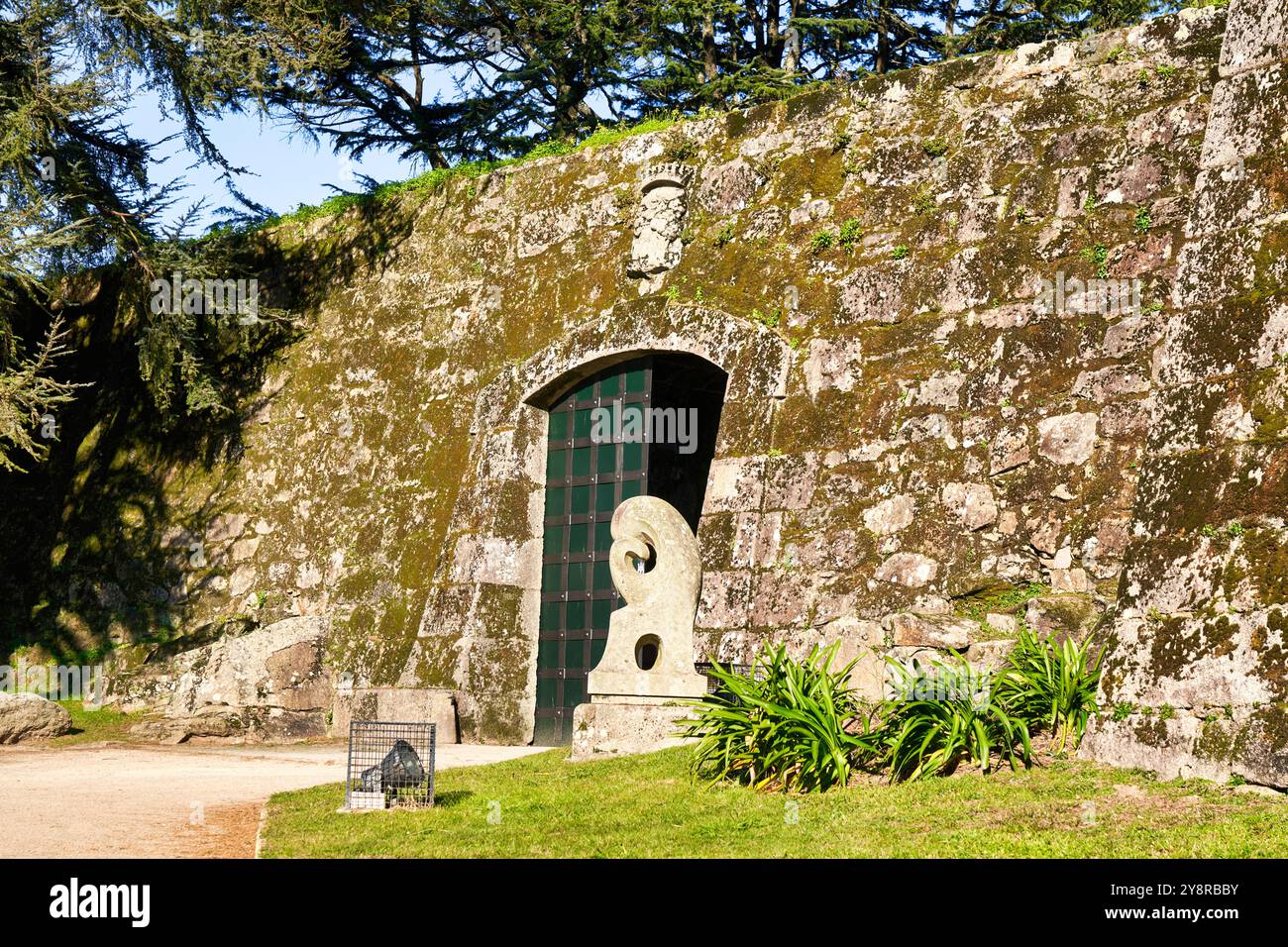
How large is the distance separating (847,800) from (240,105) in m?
11.5

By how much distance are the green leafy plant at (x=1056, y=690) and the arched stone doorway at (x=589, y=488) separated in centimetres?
453

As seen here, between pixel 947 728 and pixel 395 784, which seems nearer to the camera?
pixel 947 728

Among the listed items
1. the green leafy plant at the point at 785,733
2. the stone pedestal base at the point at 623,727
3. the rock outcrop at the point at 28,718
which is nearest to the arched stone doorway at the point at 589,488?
the stone pedestal base at the point at 623,727

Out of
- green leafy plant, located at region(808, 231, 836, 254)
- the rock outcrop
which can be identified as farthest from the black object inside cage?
the rock outcrop

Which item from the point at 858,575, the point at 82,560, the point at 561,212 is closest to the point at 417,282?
the point at 561,212

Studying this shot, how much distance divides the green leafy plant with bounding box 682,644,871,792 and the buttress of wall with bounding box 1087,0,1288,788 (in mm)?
1309

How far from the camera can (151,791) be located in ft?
27.8

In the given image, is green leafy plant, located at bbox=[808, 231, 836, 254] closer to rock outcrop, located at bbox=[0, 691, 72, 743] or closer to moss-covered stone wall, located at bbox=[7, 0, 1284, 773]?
moss-covered stone wall, located at bbox=[7, 0, 1284, 773]

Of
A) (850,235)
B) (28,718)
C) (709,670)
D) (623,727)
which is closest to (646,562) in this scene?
(709,670)

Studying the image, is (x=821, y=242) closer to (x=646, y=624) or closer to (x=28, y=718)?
(x=646, y=624)

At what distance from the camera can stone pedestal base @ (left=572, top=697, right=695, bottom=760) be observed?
9078 mm

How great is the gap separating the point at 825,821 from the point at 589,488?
5794mm

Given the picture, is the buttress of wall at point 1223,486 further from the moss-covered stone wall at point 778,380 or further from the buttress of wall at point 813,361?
the buttress of wall at point 813,361

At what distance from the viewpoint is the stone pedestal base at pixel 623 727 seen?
908cm
